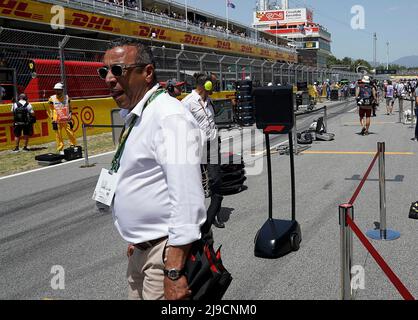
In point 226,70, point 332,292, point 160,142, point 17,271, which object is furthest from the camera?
point 226,70

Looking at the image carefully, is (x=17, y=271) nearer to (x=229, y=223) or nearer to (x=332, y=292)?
(x=229, y=223)

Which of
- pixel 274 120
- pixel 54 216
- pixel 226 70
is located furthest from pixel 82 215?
pixel 226 70

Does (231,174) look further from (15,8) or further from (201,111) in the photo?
(15,8)

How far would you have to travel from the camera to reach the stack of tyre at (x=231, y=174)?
690cm

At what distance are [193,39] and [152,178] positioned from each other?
38.6 m

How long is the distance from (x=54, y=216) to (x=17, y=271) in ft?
6.46

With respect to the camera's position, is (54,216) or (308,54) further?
(308,54)

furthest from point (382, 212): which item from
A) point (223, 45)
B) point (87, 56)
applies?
point (223, 45)

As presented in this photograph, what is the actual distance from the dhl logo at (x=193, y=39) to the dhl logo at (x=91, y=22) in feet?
34.3

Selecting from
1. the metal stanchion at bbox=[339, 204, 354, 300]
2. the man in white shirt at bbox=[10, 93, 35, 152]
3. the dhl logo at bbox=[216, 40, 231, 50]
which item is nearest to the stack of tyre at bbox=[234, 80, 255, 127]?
the man in white shirt at bbox=[10, 93, 35, 152]

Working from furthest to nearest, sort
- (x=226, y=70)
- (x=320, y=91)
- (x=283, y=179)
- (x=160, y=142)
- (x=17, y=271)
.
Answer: (x=320, y=91) < (x=226, y=70) < (x=283, y=179) < (x=17, y=271) < (x=160, y=142)

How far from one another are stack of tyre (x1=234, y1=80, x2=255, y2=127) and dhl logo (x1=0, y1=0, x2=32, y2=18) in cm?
1111
